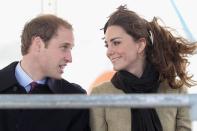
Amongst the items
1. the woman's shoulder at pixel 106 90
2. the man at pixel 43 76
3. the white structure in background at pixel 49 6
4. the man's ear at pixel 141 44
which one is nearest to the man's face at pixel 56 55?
the man at pixel 43 76

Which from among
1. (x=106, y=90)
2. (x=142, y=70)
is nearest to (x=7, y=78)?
(x=106, y=90)

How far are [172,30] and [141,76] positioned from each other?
0.21 metres

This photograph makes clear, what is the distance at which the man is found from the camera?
1495 mm

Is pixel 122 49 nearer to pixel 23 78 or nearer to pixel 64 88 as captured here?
pixel 64 88

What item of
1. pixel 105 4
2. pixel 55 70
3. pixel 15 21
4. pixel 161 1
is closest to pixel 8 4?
pixel 15 21

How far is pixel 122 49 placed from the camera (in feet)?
5.16

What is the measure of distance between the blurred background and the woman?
795mm

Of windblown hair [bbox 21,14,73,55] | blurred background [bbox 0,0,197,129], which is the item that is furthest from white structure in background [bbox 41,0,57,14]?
windblown hair [bbox 21,14,73,55]

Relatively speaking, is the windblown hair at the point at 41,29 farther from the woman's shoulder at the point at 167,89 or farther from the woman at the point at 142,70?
the woman's shoulder at the point at 167,89

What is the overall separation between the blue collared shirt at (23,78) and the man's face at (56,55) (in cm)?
4

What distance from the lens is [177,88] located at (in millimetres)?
1637

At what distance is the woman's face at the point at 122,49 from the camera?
156cm

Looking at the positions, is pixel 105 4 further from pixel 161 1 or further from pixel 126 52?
pixel 126 52

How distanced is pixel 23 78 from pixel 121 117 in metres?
0.34
